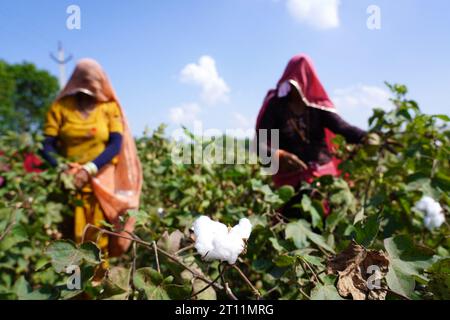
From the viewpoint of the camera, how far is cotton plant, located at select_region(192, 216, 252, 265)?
606 mm

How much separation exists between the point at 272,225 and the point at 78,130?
140 centimetres

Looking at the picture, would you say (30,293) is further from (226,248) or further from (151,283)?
(226,248)

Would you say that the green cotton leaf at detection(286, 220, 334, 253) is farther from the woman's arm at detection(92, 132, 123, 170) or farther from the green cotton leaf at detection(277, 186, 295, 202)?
the woman's arm at detection(92, 132, 123, 170)

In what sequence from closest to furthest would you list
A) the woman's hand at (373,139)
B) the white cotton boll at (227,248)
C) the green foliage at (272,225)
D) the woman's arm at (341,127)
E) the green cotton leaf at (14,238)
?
the white cotton boll at (227,248) → the green foliage at (272,225) → the green cotton leaf at (14,238) → the woman's hand at (373,139) → the woman's arm at (341,127)

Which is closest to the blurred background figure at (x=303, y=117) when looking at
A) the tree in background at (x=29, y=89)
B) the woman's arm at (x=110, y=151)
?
the woman's arm at (x=110, y=151)

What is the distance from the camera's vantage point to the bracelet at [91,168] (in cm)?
208

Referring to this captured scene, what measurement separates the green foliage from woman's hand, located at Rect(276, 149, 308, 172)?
19 cm

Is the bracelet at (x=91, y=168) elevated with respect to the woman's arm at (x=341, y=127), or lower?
lower

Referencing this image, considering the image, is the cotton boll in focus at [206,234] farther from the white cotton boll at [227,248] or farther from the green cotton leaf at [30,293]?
the green cotton leaf at [30,293]

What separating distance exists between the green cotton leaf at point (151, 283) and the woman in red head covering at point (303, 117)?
1242mm

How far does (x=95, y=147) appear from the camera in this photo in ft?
7.41

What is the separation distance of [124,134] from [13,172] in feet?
2.17

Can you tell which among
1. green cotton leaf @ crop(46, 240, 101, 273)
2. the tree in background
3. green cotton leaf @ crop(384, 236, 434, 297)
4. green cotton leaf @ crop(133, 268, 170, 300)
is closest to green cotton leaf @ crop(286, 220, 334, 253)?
green cotton leaf @ crop(384, 236, 434, 297)
